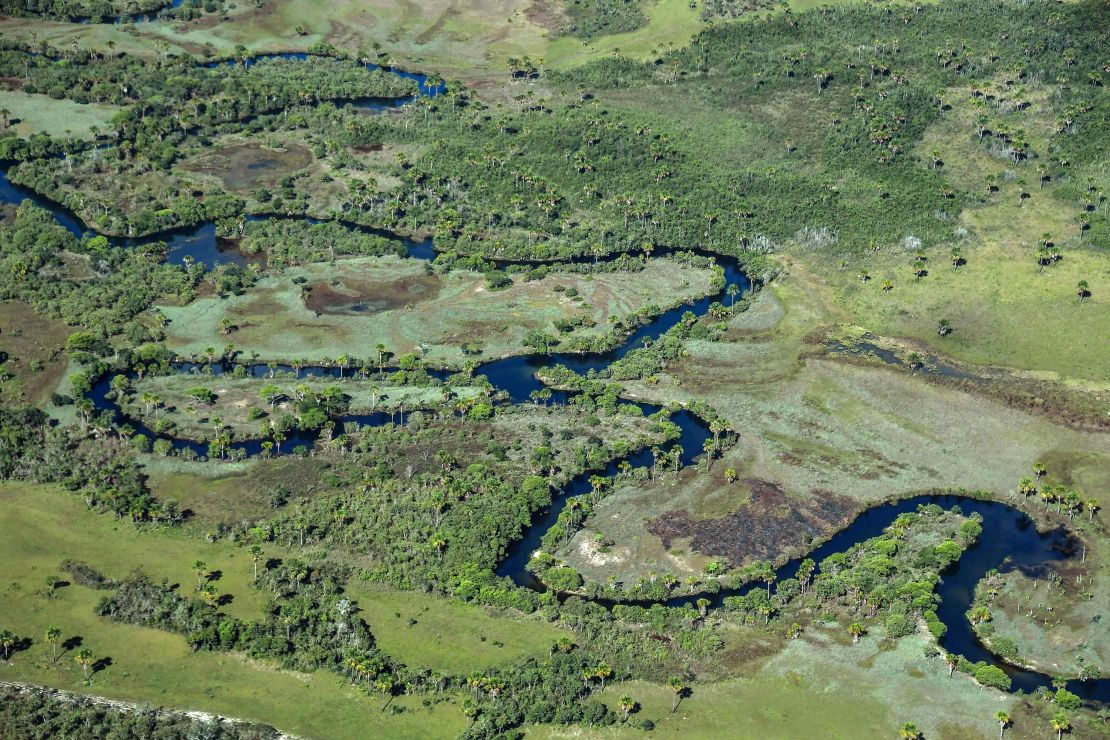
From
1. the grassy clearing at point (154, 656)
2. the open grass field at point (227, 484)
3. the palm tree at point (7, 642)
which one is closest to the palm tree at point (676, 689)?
the grassy clearing at point (154, 656)

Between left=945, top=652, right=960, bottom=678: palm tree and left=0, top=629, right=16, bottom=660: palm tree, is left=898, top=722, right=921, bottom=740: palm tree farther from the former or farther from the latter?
left=0, top=629, right=16, bottom=660: palm tree

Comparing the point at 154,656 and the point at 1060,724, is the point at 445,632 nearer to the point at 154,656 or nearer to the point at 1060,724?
the point at 154,656

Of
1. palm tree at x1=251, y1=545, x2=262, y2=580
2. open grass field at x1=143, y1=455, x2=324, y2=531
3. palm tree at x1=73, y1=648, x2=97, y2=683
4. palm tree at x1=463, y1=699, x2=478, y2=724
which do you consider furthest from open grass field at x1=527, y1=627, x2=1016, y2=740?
open grass field at x1=143, y1=455, x2=324, y2=531

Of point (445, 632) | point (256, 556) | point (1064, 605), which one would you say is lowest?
point (256, 556)

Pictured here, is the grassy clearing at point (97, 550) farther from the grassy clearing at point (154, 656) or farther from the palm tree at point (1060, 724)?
the palm tree at point (1060, 724)

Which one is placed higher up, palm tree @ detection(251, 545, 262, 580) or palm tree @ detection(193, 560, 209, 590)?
palm tree @ detection(251, 545, 262, 580)

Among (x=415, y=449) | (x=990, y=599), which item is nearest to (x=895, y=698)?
(x=990, y=599)

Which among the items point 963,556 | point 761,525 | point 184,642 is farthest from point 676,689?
point 184,642
